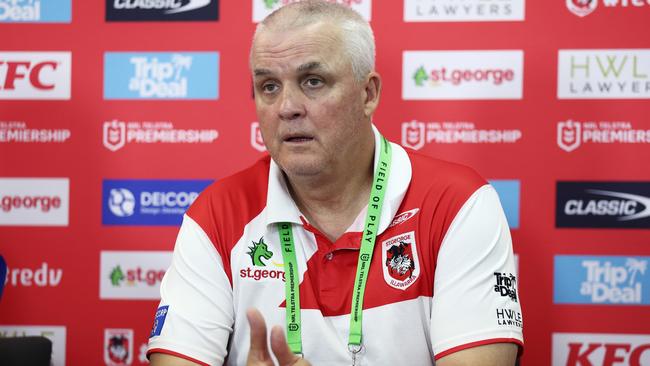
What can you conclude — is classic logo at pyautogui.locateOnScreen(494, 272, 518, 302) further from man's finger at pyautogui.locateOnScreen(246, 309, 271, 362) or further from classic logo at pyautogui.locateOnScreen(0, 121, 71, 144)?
classic logo at pyautogui.locateOnScreen(0, 121, 71, 144)

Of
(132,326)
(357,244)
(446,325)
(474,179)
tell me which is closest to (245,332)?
(357,244)

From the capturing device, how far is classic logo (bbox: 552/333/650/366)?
7.25ft

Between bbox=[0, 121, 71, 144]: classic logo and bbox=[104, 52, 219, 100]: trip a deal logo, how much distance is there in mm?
203

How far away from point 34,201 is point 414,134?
1.25 metres

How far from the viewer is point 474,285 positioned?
146 cm

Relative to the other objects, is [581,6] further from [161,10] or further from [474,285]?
[161,10]

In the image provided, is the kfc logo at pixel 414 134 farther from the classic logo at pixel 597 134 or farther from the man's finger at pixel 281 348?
the man's finger at pixel 281 348

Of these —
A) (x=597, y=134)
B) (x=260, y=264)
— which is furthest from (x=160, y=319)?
(x=597, y=134)

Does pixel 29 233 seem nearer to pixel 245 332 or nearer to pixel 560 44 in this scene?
pixel 245 332

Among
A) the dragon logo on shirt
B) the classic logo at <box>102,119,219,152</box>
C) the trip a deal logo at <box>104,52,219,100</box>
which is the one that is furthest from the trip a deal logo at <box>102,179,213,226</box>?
the dragon logo on shirt

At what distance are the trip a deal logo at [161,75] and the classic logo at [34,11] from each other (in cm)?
21

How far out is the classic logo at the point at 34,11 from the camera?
2.34m

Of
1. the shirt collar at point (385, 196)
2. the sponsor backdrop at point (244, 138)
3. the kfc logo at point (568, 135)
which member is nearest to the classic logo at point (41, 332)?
the sponsor backdrop at point (244, 138)

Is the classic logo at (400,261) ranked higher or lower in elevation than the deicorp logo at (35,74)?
lower
